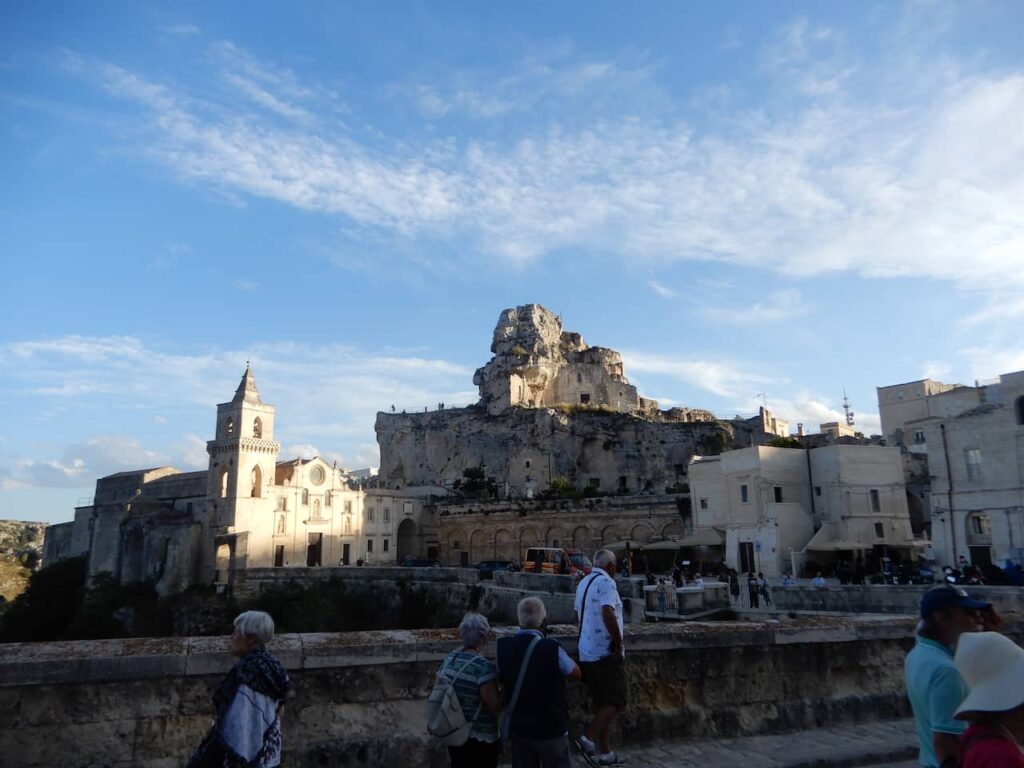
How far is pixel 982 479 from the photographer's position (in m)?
23.7

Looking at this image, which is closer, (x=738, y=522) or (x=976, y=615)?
(x=976, y=615)

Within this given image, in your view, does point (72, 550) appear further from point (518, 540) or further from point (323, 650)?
point (323, 650)

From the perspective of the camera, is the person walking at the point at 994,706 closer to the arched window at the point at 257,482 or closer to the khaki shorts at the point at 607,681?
the khaki shorts at the point at 607,681

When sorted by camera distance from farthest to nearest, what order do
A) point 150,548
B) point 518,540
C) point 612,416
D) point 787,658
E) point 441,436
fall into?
point 441,436 < point 612,416 < point 518,540 < point 150,548 < point 787,658

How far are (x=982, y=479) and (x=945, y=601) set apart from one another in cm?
2470

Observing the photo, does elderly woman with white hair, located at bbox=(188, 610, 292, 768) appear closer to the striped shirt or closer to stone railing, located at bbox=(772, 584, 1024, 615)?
the striped shirt

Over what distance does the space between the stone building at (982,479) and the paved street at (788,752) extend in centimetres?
2090

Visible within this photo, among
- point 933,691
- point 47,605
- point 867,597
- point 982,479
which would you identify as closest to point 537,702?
point 933,691

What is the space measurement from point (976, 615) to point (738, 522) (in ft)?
98.5

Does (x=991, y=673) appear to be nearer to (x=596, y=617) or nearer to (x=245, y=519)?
(x=596, y=617)

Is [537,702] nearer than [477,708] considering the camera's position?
No

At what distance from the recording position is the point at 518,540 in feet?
158

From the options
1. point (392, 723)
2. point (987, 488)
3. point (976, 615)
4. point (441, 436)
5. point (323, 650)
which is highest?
point (441, 436)

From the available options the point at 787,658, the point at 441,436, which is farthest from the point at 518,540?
the point at 787,658
